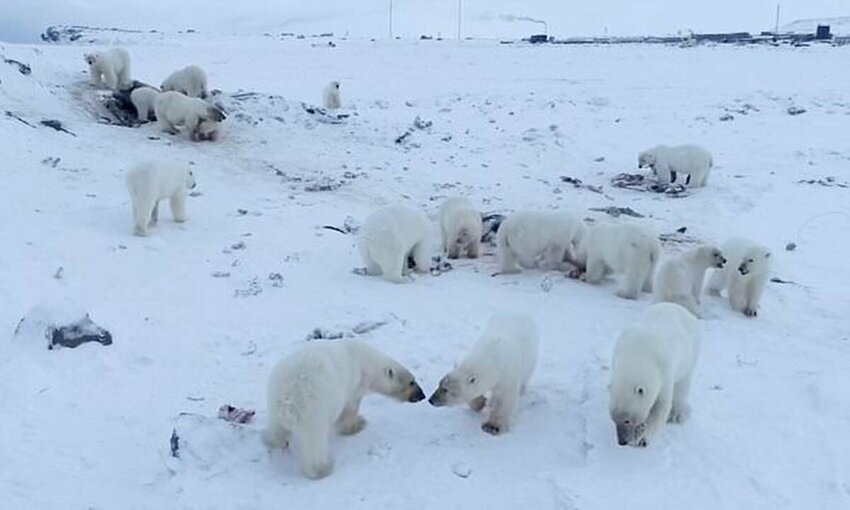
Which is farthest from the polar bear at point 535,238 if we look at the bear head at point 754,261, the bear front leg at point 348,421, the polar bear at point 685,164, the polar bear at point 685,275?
the polar bear at point 685,164

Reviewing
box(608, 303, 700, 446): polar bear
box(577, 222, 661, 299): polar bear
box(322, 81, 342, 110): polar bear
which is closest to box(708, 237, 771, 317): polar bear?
box(577, 222, 661, 299): polar bear

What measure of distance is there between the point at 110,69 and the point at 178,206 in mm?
8616

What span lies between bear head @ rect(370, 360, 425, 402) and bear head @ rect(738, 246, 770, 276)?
346 cm

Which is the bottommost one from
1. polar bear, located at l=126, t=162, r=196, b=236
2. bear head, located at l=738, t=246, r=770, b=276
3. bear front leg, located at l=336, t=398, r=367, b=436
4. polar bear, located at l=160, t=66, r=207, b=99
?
bear front leg, located at l=336, t=398, r=367, b=436

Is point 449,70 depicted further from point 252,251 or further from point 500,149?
point 252,251

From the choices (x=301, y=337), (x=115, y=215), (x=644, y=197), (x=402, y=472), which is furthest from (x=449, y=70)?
(x=402, y=472)

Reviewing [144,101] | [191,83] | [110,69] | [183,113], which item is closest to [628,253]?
[183,113]

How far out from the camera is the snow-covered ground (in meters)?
4.51

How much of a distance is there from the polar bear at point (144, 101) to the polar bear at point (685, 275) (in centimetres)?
1082

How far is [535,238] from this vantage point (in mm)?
8352

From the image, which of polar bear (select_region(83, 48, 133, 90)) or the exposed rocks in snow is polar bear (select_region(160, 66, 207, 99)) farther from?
the exposed rocks in snow

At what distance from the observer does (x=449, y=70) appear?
3000 cm

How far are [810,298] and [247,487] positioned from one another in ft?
18.6

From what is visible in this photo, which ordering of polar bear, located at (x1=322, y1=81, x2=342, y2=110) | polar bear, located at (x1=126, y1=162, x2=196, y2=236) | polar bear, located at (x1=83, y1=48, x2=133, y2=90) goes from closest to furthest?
polar bear, located at (x1=126, y1=162, x2=196, y2=236)
polar bear, located at (x1=83, y1=48, x2=133, y2=90)
polar bear, located at (x1=322, y1=81, x2=342, y2=110)
